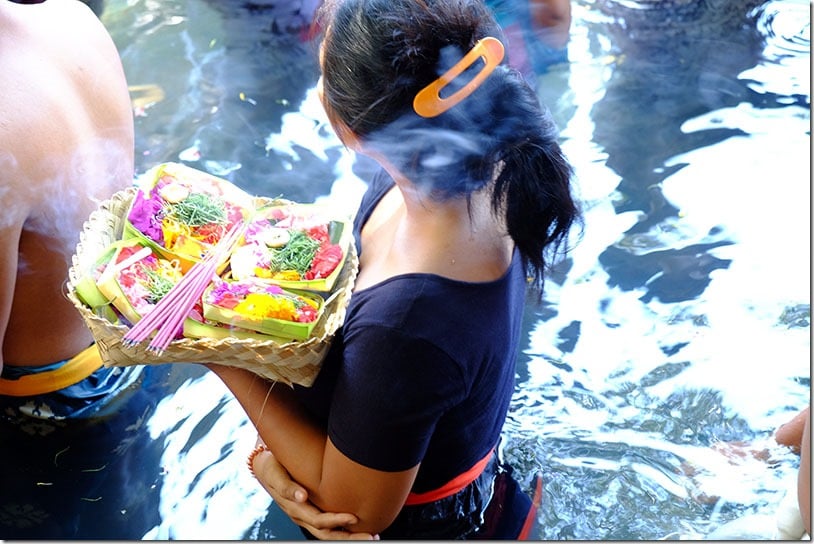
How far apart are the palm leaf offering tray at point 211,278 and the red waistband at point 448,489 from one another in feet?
1.34

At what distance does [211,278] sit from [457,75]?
0.70m

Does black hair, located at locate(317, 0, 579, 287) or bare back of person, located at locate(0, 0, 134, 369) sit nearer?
black hair, located at locate(317, 0, 579, 287)

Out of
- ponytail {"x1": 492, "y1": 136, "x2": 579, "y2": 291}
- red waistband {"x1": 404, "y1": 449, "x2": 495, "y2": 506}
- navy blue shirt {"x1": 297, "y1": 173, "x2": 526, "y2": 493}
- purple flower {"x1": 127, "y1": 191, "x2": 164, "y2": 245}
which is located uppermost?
ponytail {"x1": 492, "y1": 136, "x2": 579, "y2": 291}

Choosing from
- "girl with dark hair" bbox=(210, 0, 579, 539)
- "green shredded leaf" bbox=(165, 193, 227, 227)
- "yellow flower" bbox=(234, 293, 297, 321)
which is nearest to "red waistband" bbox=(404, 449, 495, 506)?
"girl with dark hair" bbox=(210, 0, 579, 539)

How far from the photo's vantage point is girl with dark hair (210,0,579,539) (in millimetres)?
1479

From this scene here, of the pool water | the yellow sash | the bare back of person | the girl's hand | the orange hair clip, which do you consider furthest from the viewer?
the pool water

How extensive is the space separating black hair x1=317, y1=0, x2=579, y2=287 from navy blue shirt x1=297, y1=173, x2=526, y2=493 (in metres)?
0.18

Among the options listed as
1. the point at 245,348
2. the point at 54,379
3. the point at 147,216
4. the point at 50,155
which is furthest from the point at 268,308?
the point at 54,379

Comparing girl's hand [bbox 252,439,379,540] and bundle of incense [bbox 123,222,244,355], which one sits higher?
bundle of incense [bbox 123,222,244,355]

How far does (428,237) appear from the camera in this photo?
1.60m

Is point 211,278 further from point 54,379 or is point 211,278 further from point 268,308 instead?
point 54,379

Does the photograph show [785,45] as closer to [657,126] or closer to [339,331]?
[657,126]

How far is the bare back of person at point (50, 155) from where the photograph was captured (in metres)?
1.88

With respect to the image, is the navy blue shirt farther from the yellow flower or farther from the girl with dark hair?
the yellow flower
